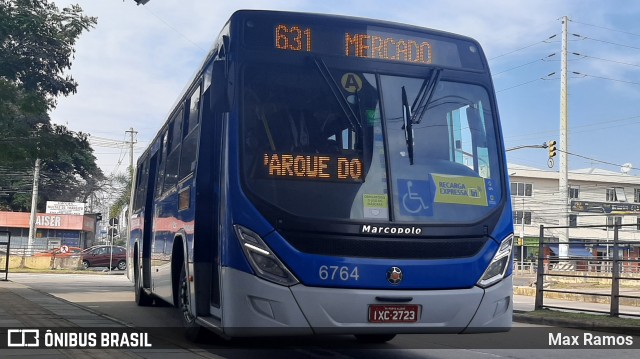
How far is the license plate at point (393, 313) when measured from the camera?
22.3ft

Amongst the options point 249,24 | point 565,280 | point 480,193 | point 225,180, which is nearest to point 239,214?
point 225,180

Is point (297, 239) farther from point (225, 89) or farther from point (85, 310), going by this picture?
point (85, 310)

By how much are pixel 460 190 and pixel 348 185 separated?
3.61ft

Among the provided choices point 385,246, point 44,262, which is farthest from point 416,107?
point 44,262

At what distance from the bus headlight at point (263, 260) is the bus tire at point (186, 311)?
2.18 m

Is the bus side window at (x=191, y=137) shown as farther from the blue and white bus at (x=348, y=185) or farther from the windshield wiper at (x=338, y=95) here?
the windshield wiper at (x=338, y=95)

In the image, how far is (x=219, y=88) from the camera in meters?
7.37

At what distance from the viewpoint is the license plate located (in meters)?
6.80

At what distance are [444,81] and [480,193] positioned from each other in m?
1.16

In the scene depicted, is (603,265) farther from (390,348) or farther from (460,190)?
(460,190)

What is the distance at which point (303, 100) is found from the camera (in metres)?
7.23

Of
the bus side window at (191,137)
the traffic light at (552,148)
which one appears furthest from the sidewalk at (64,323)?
the traffic light at (552,148)

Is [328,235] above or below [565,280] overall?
above

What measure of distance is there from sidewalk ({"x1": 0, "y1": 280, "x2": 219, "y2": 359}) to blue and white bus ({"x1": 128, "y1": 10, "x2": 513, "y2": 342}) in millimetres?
864
